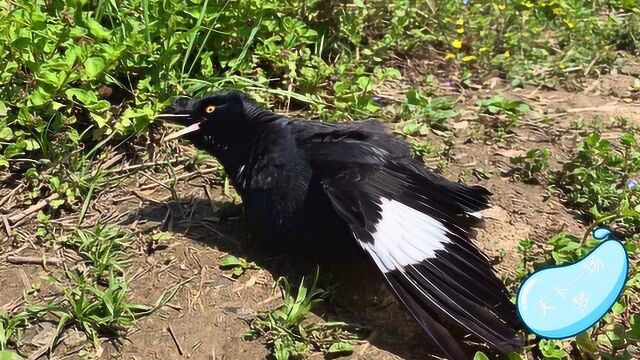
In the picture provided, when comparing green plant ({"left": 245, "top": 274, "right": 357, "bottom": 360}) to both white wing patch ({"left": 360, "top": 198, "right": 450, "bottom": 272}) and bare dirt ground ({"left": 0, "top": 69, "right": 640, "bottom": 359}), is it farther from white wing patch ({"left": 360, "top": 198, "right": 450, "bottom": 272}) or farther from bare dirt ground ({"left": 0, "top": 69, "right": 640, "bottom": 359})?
white wing patch ({"left": 360, "top": 198, "right": 450, "bottom": 272})

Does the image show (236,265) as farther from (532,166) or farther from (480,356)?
(532,166)

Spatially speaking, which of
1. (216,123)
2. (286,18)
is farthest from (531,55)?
(216,123)

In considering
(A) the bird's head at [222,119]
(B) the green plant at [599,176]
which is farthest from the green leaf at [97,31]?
(B) the green plant at [599,176]

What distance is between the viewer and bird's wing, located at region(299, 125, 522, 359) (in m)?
2.75

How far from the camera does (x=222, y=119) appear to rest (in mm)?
3477

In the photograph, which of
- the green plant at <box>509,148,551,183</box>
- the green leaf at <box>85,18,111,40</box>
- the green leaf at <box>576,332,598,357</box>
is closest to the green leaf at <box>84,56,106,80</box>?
the green leaf at <box>85,18,111,40</box>

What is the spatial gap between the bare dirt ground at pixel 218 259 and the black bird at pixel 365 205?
20 centimetres

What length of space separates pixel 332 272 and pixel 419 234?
0.46 meters

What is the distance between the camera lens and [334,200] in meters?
3.01

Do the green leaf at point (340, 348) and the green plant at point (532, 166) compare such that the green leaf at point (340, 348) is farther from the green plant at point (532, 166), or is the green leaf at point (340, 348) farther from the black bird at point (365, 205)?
the green plant at point (532, 166)

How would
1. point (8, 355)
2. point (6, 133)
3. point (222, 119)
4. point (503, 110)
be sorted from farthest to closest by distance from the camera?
point (503, 110)
point (6, 133)
point (222, 119)
point (8, 355)

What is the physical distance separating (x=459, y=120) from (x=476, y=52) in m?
0.90

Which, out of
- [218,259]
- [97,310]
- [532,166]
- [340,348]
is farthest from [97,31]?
[532,166]

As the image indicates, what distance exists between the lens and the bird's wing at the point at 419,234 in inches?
108
